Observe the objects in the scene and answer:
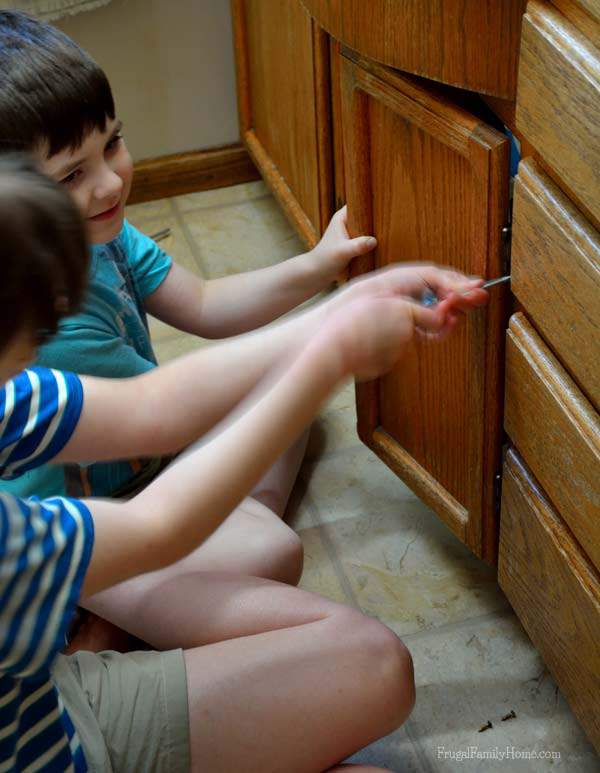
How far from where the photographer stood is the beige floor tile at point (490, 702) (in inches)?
41.6

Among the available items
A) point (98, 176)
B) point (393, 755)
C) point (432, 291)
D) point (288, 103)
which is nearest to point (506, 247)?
point (432, 291)

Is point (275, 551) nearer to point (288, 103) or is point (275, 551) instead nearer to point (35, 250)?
point (35, 250)

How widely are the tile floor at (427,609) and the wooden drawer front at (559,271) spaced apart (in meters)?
0.40

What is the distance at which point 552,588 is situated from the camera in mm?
975

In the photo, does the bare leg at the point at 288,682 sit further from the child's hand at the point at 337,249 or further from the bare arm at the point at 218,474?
the child's hand at the point at 337,249

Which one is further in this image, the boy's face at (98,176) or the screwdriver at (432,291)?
the boy's face at (98,176)

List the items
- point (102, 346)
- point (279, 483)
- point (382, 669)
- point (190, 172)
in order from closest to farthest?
point (382, 669) < point (102, 346) < point (279, 483) < point (190, 172)

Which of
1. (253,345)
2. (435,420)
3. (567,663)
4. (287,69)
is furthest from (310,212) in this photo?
(567,663)

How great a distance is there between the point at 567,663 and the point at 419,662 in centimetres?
21

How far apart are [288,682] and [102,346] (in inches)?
14.4

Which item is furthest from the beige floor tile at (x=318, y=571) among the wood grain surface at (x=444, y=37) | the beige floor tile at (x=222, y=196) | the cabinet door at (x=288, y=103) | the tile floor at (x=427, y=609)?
the beige floor tile at (x=222, y=196)

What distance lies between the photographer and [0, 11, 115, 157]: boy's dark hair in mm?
988

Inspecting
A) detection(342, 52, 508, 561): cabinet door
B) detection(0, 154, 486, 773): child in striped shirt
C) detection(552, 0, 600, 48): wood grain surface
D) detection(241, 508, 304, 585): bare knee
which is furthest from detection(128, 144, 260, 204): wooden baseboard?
detection(552, 0, 600, 48): wood grain surface

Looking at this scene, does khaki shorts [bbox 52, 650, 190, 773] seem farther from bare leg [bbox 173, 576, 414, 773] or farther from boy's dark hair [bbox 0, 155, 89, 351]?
boy's dark hair [bbox 0, 155, 89, 351]
